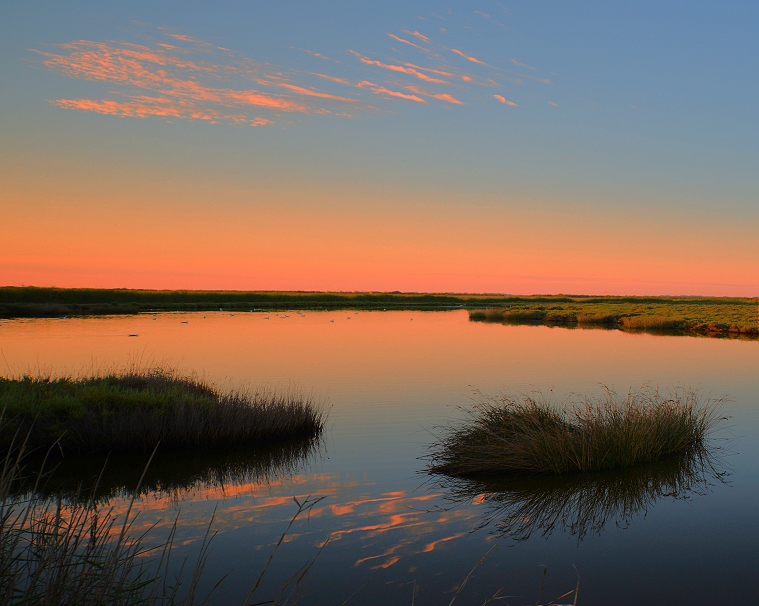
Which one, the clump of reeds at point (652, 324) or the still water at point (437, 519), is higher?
the clump of reeds at point (652, 324)

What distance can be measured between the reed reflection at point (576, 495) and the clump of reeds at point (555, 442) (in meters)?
0.26

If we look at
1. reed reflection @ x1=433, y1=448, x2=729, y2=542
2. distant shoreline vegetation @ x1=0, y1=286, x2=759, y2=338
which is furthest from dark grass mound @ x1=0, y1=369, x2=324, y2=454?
distant shoreline vegetation @ x1=0, y1=286, x2=759, y2=338

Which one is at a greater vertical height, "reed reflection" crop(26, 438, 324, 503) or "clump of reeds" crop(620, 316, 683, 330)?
"clump of reeds" crop(620, 316, 683, 330)

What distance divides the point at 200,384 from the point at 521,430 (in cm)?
999

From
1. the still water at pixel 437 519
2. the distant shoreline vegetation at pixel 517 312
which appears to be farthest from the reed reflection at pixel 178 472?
the distant shoreline vegetation at pixel 517 312

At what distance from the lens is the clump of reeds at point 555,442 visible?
12.0 metres

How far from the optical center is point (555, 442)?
39.6 feet

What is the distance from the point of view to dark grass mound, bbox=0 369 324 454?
13258 millimetres

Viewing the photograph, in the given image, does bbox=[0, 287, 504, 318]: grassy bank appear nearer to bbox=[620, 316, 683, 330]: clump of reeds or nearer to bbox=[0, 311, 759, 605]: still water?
bbox=[620, 316, 683, 330]: clump of reeds

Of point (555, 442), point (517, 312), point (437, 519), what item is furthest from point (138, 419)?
point (517, 312)

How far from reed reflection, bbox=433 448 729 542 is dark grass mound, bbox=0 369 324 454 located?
16.2ft

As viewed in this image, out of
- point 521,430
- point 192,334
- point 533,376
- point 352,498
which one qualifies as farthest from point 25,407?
point 192,334

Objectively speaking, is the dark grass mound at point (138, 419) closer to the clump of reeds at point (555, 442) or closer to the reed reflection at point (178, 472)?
the reed reflection at point (178, 472)

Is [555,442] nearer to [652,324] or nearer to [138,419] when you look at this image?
[138,419]
